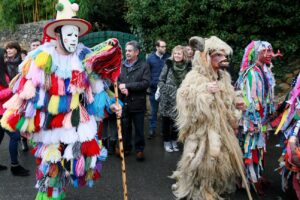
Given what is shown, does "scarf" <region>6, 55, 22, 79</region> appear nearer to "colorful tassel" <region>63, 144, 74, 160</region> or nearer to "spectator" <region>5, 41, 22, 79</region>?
"spectator" <region>5, 41, 22, 79</region>

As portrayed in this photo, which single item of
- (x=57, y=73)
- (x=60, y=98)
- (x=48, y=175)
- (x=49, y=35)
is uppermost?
(x=49, y=35)

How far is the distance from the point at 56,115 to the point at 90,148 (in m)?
0.48

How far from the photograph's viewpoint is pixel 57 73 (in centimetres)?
381

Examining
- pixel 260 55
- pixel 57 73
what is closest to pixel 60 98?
pixel 57 73

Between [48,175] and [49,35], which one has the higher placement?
[49,35]

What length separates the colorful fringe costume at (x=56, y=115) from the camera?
12.3 feet

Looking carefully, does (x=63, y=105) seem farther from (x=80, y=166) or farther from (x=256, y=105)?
Answer: (x=256, y=105)

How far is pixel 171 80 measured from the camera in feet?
19.7

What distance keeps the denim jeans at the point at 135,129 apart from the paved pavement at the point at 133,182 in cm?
20

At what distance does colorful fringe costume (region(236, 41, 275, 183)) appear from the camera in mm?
4422

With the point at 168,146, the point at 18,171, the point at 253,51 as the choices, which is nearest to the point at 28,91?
the point at 18,171

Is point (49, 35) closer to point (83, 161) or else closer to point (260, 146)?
point (83, 161)

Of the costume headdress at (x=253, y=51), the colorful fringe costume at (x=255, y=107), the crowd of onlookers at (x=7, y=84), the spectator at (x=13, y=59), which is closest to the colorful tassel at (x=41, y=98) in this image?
the crowd of onlookers at (x=7, y=84)

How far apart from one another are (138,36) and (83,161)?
23.6 feet
